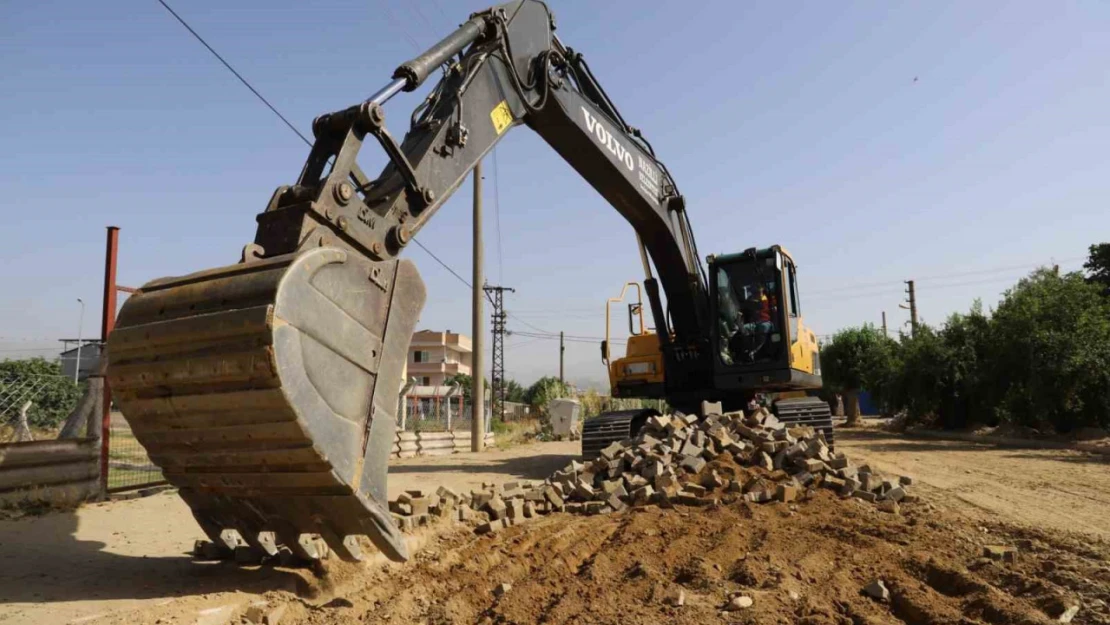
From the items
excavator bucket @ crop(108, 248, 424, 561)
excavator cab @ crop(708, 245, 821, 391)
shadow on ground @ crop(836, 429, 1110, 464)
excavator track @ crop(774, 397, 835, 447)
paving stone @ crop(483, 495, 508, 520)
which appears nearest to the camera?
excavator bucket @ crop(108, 248, 424, 561)

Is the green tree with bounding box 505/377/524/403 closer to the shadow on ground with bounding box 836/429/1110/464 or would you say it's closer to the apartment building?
the apartment building

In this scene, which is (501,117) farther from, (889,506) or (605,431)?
(605,431)

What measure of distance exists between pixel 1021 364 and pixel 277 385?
2156 centimetres

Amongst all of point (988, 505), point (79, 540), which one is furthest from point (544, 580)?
point (988, 505)

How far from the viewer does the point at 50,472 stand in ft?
26.3

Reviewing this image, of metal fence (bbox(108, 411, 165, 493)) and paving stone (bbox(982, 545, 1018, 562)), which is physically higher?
metal fence (bbox(108, 411, 165, 493))

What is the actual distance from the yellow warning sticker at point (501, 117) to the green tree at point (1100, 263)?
36.5 m

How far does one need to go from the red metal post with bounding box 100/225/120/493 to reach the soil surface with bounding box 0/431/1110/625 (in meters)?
1.05

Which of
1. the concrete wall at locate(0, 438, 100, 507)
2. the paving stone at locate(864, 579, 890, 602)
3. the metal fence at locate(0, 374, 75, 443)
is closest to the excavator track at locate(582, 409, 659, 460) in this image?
the paving stone at locate(864, 579, 890, 602)

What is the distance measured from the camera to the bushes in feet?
59.4

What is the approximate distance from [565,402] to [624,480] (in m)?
16.0

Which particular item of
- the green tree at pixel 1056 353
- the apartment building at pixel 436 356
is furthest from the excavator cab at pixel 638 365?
the apartment building at pixel 436 356

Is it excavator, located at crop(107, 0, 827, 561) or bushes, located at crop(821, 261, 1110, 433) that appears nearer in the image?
excavator, located at crop(107, 0, 827, 561)

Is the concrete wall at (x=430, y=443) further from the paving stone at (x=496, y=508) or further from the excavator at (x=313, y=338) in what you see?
the excavator at (x=313, y=338)
